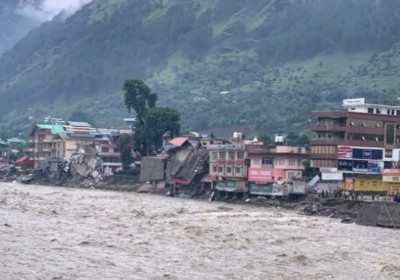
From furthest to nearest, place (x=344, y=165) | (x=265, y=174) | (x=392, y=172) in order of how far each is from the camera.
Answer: (x=265, y=174), (x=344, y=165), (x=392, y=172)

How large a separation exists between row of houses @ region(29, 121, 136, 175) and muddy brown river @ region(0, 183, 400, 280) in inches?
1401

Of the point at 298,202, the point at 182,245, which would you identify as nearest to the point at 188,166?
the point at 298,202

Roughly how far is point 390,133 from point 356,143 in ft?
8.26

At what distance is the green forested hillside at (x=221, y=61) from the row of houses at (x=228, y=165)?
1174 inches

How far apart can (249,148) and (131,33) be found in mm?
115393

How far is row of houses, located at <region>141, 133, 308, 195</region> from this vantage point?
207 ft

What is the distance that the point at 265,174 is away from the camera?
6356 cm

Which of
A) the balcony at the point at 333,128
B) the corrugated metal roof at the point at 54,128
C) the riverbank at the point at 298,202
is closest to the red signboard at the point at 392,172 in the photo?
the riverbank at the point at 298,202

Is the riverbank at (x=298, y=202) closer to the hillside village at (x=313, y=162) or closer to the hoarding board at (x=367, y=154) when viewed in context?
the hillside village at (x=313, y=162)

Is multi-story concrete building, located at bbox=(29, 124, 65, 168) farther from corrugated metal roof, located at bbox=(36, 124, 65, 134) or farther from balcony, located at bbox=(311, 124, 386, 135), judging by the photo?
balcony, located at bbox=(311, 124, 386, 135)

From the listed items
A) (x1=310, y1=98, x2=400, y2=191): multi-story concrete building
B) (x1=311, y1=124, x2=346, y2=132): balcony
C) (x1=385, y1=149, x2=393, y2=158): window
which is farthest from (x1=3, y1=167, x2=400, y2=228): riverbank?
(x1=385, y1=149, x2=393, y2=158): window

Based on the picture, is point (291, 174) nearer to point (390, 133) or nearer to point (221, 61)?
point (390, 133)

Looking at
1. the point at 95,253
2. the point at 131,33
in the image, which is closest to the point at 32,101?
the point at 131,33

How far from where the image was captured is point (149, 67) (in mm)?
168375
